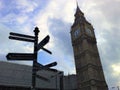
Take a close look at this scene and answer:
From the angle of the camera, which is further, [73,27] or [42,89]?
[73,27]

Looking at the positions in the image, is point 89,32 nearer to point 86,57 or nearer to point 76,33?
point 76,33

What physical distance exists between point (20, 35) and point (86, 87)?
2193 inches

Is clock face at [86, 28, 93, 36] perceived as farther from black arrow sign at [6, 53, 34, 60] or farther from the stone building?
black arrow sign at [6, 53, 34, 60]

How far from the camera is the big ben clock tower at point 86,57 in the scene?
60834mm

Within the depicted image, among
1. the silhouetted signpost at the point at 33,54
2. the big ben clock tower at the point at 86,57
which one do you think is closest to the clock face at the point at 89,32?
the big ben clock tower at the point at 86,57

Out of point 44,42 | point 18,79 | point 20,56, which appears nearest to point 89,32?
point 18,79

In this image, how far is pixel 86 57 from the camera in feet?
209

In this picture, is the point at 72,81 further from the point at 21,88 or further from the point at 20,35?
the point at 20,35

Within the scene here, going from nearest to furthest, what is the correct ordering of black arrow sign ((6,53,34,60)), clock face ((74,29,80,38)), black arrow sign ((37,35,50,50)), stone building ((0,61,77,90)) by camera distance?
black arrow sign ((6,53,34,60)) → black arrow sign ((37,35,50,50)) → stone building ((0,61,77,90)) → clock face ((74,29,80,38))

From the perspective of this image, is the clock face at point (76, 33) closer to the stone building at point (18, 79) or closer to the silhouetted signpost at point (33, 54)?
the stone building at point (18, 79)

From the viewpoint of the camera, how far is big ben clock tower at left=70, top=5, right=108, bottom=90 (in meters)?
60.8

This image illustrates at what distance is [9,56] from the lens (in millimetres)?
6367

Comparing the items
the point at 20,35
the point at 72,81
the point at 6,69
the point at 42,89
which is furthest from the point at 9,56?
the point at 72,81

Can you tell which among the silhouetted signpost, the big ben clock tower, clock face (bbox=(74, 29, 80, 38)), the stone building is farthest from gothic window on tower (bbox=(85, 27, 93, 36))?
the silhouetted signpost
